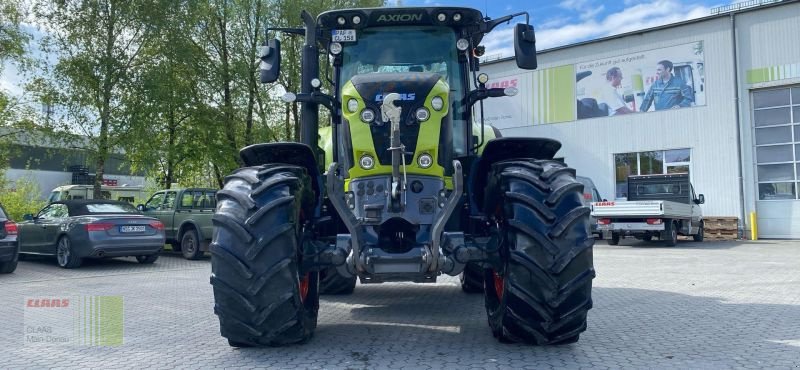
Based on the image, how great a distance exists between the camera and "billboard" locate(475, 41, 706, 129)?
78.4ft

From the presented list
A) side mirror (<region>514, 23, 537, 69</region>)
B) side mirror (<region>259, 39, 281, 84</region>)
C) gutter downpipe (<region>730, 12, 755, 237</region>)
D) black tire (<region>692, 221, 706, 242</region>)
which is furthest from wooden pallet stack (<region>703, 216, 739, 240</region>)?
side mirror (<region>259, 39, 281, 84</region>)

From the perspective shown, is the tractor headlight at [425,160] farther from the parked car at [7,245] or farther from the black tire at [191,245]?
the black tire at [191,245]

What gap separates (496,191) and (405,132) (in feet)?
2.94

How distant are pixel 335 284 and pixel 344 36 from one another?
11.8 feet

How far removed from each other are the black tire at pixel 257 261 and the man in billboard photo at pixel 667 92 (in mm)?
22424

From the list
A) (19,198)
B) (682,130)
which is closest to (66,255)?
(19,198)

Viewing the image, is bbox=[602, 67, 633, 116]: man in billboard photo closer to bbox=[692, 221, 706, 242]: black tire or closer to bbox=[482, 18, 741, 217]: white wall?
bbox=[482, 18, 741, 217]: white wall

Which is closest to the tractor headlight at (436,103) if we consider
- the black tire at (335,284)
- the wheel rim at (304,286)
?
the wheel rim at (304,286)

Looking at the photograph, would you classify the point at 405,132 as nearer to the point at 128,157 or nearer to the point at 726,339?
the point at 726,339

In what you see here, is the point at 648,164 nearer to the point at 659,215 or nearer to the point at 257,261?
the point at 659,215

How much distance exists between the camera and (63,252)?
44.7 ft

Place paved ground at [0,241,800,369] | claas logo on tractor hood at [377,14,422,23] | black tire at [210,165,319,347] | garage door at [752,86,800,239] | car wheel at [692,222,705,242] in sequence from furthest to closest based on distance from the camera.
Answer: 1. garage door at [752,86,800,239]
2. car wheel at [692,222,705,242]
3. claas logo on tractor hood at [377,14,422,23]
4. paved ground at [0,241,800,369]
5. black tire at [210,165,319,347]

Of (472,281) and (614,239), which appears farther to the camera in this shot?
(614,239)

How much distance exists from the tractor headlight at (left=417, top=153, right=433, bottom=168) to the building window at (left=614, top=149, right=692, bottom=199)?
2087cm
